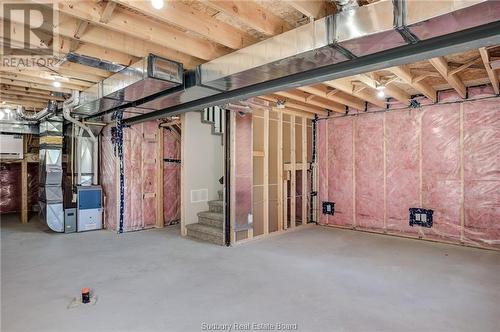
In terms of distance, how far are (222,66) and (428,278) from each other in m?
3.30

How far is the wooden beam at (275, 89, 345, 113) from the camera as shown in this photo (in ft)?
15.6

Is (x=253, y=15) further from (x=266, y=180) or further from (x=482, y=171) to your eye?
(x=482, y=171)

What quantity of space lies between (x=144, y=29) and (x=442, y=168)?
198 inches

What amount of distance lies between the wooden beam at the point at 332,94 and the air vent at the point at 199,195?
2.89m

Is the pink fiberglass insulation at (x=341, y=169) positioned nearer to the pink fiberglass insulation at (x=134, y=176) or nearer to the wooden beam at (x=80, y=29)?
the pink fiberglass insulation at (x=134, y=176)

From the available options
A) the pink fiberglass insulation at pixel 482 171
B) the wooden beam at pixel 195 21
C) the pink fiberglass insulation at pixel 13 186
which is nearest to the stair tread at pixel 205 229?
the wooden beam at pixel 195 21

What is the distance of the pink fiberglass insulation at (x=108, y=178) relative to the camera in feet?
20.0

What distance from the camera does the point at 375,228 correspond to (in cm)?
581

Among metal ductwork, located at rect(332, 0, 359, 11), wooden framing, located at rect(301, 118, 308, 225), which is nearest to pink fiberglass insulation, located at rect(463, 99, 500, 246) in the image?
wooden framing, located at rect(301, 118, 308, 225)

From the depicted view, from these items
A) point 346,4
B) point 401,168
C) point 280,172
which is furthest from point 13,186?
point 401,168

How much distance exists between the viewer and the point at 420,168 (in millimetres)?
5277

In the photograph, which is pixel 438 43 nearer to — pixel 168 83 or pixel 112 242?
pixel 168 83

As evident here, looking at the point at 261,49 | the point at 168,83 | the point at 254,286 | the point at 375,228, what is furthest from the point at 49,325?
the point at 375,228

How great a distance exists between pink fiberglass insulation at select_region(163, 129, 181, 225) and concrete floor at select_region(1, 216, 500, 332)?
157cm
